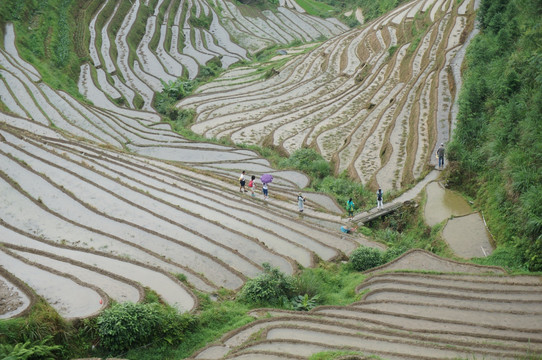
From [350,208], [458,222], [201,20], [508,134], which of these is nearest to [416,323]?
[458,222]

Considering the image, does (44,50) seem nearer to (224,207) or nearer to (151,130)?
(151,130)

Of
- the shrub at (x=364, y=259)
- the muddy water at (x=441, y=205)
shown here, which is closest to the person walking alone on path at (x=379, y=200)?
the muddy water at (x=441, y=205)

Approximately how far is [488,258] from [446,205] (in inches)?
166

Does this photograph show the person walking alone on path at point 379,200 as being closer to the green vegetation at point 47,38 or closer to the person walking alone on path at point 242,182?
the person walking alone on path at point 242,182

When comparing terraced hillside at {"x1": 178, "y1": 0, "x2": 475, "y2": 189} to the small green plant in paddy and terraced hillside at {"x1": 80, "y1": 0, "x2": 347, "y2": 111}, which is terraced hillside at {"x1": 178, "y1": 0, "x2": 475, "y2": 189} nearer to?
terraced hillside at {"x1": 80, "y1": 0, "x2": 347, "y2": 111}

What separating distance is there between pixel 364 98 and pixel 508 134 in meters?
20.5

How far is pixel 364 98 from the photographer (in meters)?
37.7

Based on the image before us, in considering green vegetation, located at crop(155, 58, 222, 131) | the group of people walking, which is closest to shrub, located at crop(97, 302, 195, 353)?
the group of people walking

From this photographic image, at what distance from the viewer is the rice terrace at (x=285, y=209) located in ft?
36.5

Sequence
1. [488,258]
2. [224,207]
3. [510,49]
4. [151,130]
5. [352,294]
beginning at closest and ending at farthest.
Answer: [352,294]
[488,258]
[224,207]
[510,49]
[151,130]

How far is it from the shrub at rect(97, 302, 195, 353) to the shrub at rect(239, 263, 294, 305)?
7.33 feet

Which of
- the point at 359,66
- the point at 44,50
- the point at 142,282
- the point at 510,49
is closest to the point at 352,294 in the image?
the point at 142,282

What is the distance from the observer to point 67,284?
12.8 m

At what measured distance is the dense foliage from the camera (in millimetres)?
14781
